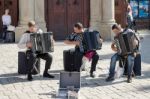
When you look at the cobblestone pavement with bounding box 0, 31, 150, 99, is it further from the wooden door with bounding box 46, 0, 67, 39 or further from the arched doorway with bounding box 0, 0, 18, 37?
the arched doorway with bounding box 0, 0, 18, 37

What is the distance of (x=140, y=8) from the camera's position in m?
28.5

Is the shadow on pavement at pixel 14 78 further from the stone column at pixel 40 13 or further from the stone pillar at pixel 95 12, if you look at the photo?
the stone pillar at pixel 95 12

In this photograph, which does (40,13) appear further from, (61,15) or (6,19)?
(6,19)

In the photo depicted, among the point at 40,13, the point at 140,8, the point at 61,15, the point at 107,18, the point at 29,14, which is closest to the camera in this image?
the point at 29,14

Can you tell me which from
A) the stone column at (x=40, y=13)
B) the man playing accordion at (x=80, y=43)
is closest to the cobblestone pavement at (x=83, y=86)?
the man playing accordion at (x=80, y=43)

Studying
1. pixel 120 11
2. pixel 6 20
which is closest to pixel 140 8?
Result: pixel 120 11

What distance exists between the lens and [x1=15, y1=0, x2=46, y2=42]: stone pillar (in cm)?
2303

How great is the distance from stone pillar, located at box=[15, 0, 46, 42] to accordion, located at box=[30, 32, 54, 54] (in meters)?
10.1

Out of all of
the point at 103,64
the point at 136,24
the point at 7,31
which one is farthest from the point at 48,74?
the point at 136,24

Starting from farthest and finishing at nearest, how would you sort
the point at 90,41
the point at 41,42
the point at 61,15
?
the point at 61,15 → the point at 90,41 → the point at 41,42

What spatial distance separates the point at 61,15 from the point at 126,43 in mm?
11840

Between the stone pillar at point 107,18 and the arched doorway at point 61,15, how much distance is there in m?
1.14

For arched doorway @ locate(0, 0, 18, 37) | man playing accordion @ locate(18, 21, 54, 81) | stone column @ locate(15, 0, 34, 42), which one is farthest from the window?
man playing accordion @ locate(18, 21, 54, 81)

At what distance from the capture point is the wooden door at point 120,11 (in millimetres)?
25266
